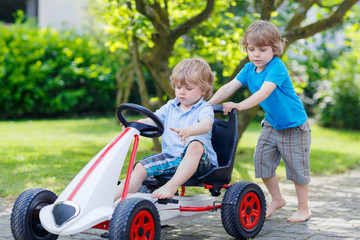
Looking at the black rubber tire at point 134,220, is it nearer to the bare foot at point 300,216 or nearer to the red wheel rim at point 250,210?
the red wheel rim at point 250,210

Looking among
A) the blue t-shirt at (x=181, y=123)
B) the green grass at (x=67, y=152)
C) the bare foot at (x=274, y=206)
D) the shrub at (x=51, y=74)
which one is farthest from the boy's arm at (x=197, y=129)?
the shrub at (x=51, y=74)

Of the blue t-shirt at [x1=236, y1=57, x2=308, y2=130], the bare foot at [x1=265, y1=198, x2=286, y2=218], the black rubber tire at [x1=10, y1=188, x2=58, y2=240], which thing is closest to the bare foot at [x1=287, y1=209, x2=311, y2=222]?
the bare foot at [x1=265, y1=198, x2=286, y2=218]

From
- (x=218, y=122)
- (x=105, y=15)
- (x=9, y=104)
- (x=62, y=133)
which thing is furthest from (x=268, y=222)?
(x=9, y=104)

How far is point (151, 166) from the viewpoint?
3.52 m

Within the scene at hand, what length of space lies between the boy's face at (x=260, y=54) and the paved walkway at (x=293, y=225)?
4.23ft

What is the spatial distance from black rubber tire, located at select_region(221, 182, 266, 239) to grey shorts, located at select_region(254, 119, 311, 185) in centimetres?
56

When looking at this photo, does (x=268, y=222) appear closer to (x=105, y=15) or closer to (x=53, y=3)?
(x=105, y=15)

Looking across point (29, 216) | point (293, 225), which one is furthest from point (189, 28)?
point (29, 216)

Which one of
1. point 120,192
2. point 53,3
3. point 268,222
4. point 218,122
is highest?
point 53,3

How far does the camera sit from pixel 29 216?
125 inches

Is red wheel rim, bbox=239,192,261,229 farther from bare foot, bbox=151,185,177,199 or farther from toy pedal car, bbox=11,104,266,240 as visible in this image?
bare foot, bbox=151,185,177,199

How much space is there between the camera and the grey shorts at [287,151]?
425cm

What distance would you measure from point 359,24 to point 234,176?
3.28 m

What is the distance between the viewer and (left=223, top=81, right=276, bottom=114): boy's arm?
12.3ft
